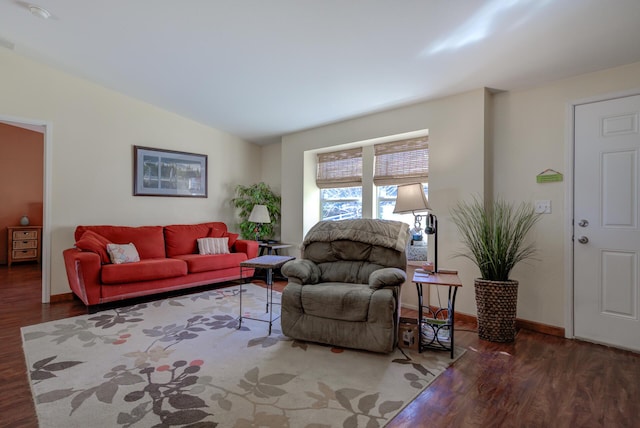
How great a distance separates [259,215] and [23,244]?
4908 millimetres

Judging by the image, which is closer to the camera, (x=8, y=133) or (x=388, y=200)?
(x=388, y=200)

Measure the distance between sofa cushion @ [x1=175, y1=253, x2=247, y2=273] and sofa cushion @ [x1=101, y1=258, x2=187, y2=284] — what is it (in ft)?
0.42

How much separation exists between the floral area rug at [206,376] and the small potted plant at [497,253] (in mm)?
621

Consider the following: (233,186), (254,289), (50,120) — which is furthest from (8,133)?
(254,289)

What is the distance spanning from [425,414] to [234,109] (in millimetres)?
4112

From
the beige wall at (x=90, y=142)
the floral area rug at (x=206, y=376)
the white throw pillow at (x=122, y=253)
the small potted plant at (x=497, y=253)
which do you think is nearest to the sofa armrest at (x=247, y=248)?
the beige wall at (x=90, y=142)

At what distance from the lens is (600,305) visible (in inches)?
107

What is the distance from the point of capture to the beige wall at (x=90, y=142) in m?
3.79

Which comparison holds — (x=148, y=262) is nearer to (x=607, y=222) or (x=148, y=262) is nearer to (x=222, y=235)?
(x=222, y=235)

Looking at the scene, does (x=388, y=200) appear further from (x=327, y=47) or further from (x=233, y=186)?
(x=233, y=186)

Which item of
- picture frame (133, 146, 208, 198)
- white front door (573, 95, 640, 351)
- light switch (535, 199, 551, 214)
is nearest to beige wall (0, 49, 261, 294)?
picture frame (133, 146, 208, 198)

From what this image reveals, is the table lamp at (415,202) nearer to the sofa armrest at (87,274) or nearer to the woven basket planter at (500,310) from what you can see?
the woven basket planter at (500,310)

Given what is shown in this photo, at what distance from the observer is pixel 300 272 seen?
113 inches

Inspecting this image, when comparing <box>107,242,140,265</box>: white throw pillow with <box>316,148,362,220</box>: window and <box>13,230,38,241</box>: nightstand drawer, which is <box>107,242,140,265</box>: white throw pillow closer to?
<box>316,148,362,220</box>: window
